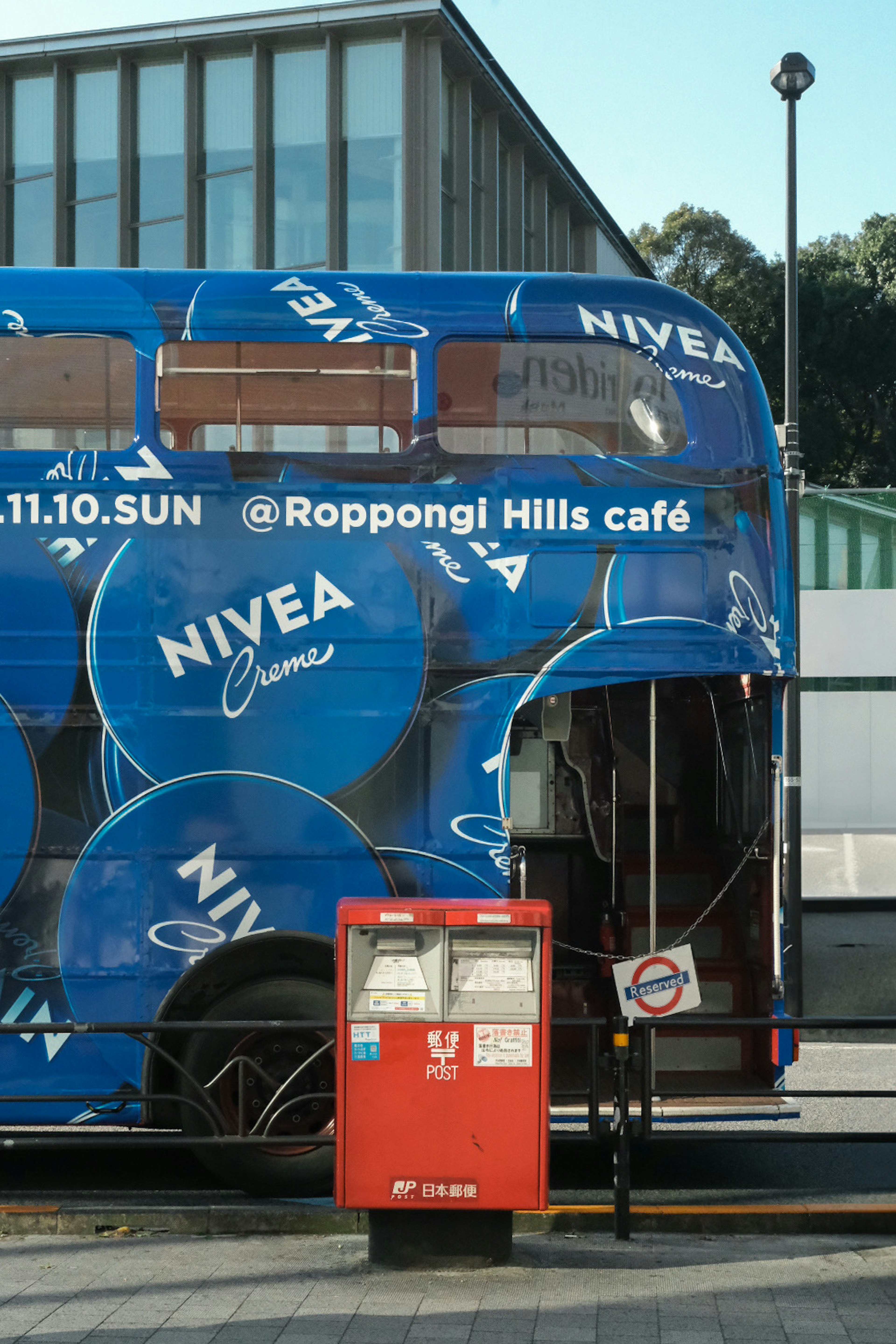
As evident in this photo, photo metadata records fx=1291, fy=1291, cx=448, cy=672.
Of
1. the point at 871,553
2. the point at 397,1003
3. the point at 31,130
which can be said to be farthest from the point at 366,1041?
the point at 31,130

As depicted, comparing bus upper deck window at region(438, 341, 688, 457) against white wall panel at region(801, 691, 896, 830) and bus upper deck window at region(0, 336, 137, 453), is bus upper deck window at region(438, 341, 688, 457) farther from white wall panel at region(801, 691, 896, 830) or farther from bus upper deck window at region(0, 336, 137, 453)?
white wall panel at region(801, 691, 896, 830)

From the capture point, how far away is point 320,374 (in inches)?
271

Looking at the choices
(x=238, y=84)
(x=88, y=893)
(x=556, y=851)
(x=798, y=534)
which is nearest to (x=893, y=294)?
(x=238, y=84)

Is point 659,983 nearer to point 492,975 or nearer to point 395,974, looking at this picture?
point 492,975

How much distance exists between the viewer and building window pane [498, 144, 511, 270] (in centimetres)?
2741

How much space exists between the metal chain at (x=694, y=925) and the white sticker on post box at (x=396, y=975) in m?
2.01

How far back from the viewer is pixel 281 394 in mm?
6918

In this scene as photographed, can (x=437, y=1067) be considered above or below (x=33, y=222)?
below

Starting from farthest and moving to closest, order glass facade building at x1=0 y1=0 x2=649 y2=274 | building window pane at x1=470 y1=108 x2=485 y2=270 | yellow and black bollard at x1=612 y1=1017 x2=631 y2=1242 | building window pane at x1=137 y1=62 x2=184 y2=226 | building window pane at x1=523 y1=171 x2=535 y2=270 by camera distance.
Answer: building window pane at x1=523 y1=171 x2=535 y2=270, building window pane at x1=470 y1=108 x2=485 y2=270, building window pane at x1=137 y1=62 x2=184 y2=226, glass facade building at x1=0 y1=0 x2=649 y2=274, yellow and black bollard at x1=612 y1=1017 x2=631 y2=1242

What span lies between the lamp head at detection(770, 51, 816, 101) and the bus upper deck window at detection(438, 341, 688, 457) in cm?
802

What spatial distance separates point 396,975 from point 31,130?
24.9 m

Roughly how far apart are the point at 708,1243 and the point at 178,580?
4.16 meters

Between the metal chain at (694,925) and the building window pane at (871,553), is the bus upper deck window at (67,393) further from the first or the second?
the building window pane at (871,553)

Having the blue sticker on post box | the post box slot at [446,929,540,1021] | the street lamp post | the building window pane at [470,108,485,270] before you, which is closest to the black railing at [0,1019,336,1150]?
the blue sticker on post box
